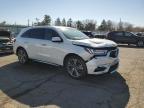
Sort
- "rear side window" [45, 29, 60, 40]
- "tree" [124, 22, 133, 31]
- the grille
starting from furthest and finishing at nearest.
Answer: "tree" [124, 22, 133, 31] < "rear side window" [45, 29, 60, 40] < the grille

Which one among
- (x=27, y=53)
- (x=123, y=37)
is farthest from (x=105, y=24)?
(x=27, y=53)

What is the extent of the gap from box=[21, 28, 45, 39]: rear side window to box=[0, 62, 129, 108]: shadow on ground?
139cm

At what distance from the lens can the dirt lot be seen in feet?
17.1

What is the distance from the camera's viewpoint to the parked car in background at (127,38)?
73.5ft

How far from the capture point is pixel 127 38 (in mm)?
23062

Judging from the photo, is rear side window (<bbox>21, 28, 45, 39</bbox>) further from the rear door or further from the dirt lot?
the dirt lot

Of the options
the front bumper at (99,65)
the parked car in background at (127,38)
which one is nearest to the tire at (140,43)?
the parked car in background at (127,38)

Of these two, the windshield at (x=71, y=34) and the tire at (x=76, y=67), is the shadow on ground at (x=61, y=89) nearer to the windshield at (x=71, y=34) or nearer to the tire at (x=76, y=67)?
the tire at (x=76, y=67)

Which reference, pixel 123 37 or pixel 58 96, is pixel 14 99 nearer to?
pixel 58 96

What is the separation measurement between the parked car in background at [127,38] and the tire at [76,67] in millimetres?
16501

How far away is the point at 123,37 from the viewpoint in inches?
921

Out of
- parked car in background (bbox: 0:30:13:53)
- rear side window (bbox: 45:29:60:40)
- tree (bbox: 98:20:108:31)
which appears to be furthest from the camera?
tree (bbox: 98:20:108:31)

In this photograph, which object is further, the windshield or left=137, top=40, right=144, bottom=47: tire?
left=137, top=40, right=144, bottom=47: tire

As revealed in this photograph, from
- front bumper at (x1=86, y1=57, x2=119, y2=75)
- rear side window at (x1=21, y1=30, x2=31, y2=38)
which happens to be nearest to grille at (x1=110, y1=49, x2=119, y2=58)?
front bumper at (x1=86, y1=57, x2=119, y2=75)
